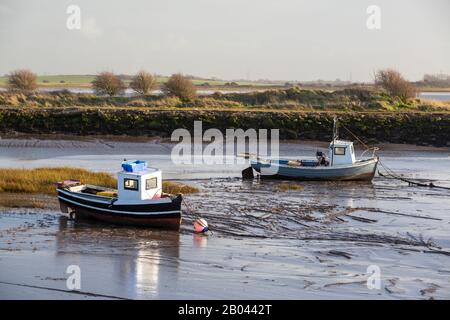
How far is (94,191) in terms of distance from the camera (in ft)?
87.8

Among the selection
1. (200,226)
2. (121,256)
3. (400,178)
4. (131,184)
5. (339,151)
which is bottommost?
(121,256)

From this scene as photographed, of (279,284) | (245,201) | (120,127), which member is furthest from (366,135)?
(279,284)

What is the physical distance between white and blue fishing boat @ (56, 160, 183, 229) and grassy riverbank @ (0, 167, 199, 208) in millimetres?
2768

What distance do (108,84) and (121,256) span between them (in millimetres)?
54379

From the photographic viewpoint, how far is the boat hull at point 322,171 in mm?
34344

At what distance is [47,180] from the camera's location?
30688 mm

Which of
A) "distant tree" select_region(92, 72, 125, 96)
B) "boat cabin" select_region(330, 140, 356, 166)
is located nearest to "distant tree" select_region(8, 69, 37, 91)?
"distant tree" select_region(92, 72, 125, 96)

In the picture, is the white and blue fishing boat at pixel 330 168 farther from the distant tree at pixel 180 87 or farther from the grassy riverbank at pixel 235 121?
the distant tree at pixel 180 87

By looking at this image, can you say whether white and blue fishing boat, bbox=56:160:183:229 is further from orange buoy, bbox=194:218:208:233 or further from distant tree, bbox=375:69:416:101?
distant tree, bbox=375:69:416:101

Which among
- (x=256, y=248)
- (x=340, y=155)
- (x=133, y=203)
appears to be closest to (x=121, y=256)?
(x=133, y=203)

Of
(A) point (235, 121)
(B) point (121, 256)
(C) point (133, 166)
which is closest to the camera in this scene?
(B) point (121, 256)

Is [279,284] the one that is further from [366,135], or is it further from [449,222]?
[366,135]

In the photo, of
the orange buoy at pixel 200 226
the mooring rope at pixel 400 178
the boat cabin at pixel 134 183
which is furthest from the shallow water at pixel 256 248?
the boat cabin at pixel 134 183

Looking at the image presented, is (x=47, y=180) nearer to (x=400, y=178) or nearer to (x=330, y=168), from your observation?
(x=330, y=168)
